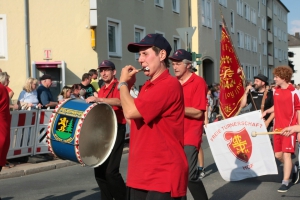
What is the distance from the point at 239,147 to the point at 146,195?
5.30 m

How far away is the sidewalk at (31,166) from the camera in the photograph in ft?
34.3

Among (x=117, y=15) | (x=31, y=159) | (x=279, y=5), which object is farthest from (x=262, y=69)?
(x=31, y=159)

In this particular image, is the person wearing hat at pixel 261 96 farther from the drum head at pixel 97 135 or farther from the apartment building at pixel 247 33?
the apartment building at pixel 247 33

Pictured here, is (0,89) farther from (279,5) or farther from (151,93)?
(279,5)

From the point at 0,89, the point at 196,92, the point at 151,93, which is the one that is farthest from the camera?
the point at 196,92

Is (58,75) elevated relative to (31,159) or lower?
elevated

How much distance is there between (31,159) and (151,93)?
8308mm

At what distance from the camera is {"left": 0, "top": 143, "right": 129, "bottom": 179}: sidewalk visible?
10453mm

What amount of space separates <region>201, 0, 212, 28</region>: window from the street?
25224 mm

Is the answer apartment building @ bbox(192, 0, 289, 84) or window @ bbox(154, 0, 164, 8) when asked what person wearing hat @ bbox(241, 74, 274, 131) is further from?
window @ bbox(154, 0, 164, 8)

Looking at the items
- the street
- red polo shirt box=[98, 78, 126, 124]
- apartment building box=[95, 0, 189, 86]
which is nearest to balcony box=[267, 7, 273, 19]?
apartment building box=[95, 0, 189, 86]

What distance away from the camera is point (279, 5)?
76.1m

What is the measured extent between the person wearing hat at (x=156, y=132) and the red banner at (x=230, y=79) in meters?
6.74

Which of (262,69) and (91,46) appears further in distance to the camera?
(262,69)
